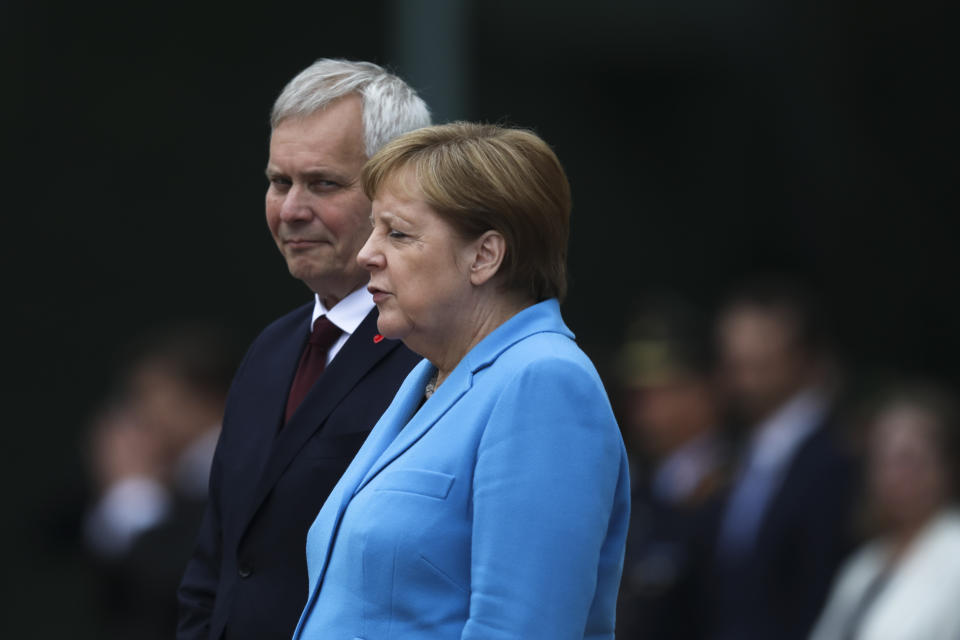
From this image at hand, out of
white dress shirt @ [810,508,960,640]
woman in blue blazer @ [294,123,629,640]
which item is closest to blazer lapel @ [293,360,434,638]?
woman in blue blazer @ [294,123,629,640]

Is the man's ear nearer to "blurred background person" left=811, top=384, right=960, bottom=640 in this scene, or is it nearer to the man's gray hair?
the man's gray hair

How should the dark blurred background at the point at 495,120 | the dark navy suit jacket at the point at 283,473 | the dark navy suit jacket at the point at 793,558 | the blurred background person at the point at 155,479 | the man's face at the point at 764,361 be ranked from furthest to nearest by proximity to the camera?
the dark blurred background at the point at 495,120 → the man's face at the point at 764,361 → the dark navy suit jacket at the point at 793,558 → the blurred background person at the point at 155,479 → the dark navy suit jacket at the point at 283,473

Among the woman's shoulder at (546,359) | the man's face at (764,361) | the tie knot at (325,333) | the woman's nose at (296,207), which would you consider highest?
the woman's nose at (296,207)

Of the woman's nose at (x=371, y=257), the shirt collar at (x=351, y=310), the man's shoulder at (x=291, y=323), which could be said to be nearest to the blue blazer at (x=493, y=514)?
the woman's nose at (x=371, y=257)

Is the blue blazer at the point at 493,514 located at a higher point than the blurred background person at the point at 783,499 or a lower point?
higher

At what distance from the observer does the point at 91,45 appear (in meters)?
8.76

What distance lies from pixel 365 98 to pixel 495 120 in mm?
5810

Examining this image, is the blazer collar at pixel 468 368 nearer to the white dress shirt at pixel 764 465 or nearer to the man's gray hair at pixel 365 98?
the man's gray hair at pixel 365 98

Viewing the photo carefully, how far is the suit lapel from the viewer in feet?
9.02

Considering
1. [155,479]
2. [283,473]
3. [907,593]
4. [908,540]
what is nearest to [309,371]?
[283,473]

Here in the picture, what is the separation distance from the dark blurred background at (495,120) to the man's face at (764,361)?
1.60m

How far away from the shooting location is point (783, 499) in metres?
6.02

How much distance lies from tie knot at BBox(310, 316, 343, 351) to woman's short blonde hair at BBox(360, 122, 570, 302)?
16.7 inches

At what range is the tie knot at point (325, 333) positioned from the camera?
2905mm
